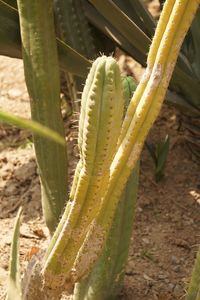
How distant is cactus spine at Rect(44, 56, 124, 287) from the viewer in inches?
60.1

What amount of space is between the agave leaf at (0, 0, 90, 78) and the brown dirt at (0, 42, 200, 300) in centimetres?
73

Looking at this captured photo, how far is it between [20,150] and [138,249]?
828 mm

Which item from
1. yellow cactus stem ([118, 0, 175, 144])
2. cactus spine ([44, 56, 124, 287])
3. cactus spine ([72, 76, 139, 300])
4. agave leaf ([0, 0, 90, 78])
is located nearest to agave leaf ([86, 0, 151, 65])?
agave leaf ([0, 0, 90, 78])

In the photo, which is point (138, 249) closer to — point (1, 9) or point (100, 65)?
point (1, 9)

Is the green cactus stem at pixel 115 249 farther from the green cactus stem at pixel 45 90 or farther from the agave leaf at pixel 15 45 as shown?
the agave leaf at pixel 15 45

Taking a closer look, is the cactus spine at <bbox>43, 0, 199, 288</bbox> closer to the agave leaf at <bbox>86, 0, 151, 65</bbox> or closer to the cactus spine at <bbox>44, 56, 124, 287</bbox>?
the cactus spine at <bbox>44, 56, 124, 287</bbox>

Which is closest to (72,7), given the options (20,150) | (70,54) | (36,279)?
(70,54)

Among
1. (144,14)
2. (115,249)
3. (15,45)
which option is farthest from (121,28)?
(115,249)

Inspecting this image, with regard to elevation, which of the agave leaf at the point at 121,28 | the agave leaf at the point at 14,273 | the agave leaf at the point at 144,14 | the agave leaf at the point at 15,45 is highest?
the agave leaf at the point at 144,14

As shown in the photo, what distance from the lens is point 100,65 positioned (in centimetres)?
153

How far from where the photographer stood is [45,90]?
205cm

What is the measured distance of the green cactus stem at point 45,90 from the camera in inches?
77.6

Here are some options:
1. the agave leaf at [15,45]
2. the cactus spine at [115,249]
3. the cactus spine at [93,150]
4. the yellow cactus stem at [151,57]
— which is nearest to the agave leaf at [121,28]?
the agave leaf at [15,45]

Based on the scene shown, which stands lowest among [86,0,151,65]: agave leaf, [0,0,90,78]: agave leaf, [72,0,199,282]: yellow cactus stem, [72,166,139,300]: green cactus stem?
[72,166,139,300]: green cactus stem
